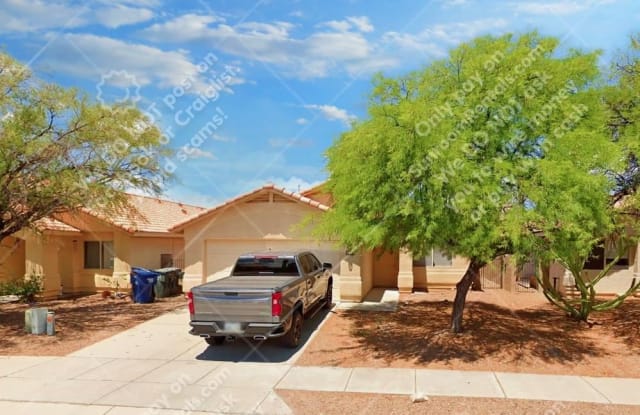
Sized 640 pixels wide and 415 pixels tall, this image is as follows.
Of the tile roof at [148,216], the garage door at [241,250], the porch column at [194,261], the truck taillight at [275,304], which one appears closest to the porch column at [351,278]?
the garage door at [241,250]

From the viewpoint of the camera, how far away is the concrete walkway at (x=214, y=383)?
23.4 feet

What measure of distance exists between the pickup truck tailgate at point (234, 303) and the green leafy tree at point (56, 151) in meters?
5.82

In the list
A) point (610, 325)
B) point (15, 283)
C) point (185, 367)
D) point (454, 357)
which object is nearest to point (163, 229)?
point (15, 283)

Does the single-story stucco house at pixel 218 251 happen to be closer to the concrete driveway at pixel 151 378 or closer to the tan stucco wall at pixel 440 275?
the tan stucco wall at pixel 440 275

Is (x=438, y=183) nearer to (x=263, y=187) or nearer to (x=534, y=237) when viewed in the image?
(x=534, y=237)

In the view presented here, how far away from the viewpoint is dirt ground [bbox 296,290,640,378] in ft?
29.6

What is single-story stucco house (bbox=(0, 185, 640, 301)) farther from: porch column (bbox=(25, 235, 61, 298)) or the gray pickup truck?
the gray pickup truck

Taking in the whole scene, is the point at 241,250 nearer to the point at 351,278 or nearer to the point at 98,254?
the point at 351,278

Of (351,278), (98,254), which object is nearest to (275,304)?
(351,278)

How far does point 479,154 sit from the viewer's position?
8812mm

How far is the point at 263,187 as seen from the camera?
15656 mm

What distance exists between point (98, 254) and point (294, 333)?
12461 mm

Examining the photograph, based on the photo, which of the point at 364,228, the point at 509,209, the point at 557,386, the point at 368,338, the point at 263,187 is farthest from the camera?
the point at 263,187

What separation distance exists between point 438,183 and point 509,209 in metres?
1.43
